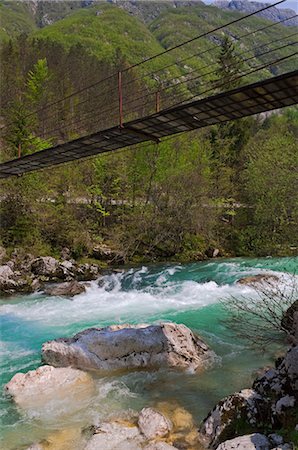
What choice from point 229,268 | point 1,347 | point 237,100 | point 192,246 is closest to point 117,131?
point 237,100

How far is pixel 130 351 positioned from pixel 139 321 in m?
3.32

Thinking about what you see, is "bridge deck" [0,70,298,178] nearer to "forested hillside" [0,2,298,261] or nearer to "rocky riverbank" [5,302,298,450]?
"rocky riverbank" [5,302,298,450]

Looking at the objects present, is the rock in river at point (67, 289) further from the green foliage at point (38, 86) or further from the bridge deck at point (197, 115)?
the green foliage at point (38, 86)

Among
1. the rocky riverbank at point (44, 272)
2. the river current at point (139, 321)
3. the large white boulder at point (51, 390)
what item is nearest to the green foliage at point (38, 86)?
the rocky riverbank at point (44, 272)

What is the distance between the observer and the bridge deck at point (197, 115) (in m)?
5.98

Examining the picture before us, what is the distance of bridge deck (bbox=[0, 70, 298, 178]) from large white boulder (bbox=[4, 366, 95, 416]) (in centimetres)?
505

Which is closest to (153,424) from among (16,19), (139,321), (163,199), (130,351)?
(130,351)

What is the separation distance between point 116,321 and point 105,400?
489 cm

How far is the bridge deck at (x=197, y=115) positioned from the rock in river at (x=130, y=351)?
14.9ft

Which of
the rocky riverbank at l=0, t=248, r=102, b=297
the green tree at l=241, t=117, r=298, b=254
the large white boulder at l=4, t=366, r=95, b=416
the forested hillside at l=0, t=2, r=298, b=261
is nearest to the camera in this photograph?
the large white boulder at l=4, t=366, r=95, b=416

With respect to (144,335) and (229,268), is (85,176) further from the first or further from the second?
(144,335)

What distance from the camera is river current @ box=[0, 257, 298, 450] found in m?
7.35

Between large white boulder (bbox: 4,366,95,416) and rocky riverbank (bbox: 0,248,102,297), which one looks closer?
large white boulder (bbox: 4,366,95,416)

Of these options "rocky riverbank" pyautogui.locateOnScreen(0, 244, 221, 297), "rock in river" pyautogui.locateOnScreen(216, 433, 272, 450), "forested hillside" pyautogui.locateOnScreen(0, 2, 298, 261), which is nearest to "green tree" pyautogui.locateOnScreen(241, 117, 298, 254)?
"forested hillside" pyautogui.locateOnScreen(0, 2, 298, 261)
